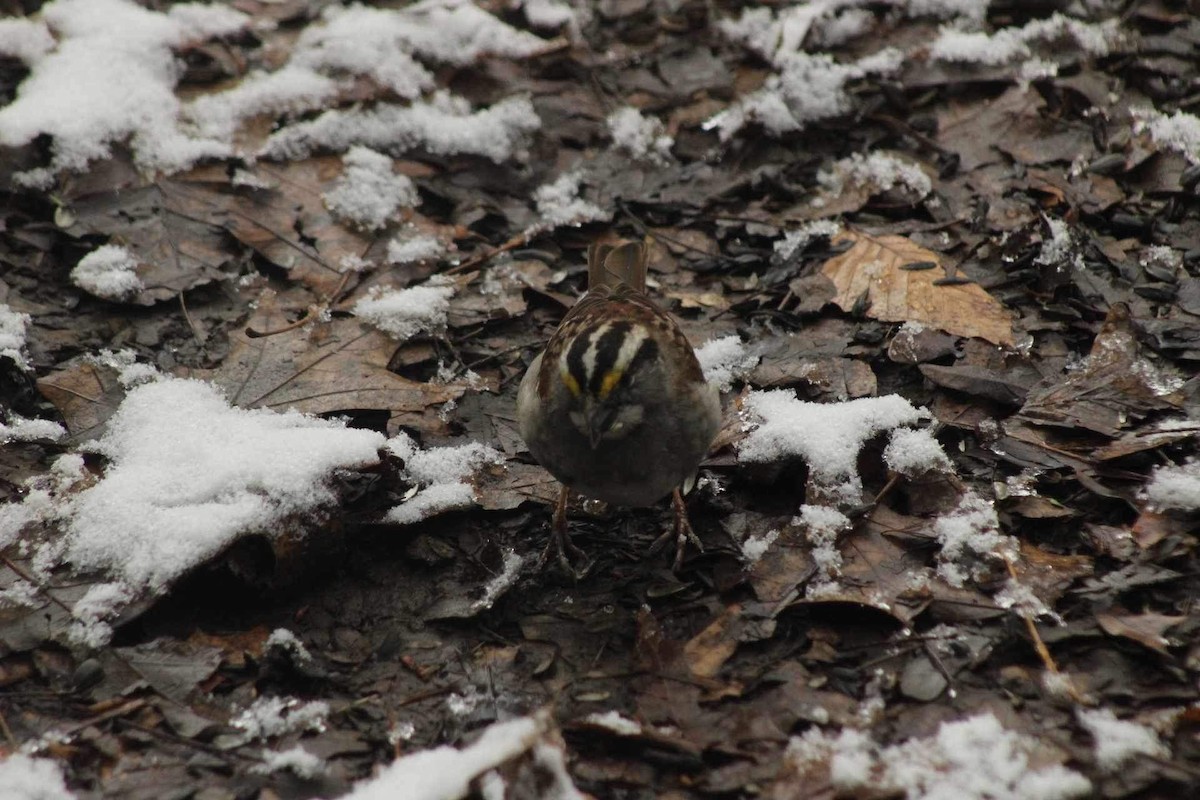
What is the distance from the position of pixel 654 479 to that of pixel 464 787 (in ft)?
4.85

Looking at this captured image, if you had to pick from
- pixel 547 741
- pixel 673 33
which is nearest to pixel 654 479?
pixel 547 741

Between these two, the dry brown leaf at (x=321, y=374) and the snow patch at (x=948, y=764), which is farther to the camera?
the dry brown leaf at (x=321, y=374)

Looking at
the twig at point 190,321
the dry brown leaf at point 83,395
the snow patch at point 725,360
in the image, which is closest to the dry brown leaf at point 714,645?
the snow patch at point 725,360

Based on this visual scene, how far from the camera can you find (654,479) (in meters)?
4.29

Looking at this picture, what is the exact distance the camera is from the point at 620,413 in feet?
13.9

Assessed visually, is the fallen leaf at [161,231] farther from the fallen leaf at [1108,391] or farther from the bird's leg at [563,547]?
the fallen leaf at [1108,391]

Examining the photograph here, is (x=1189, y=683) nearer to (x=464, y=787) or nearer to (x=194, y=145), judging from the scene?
(x=464, y=787)

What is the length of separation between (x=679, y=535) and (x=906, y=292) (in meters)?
2.13

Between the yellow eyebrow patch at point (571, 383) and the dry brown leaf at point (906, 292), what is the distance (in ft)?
7.05

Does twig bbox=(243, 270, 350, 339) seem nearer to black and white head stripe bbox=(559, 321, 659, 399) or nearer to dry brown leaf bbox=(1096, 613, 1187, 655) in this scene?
black and white head stripe bbox=(559, 321, 659, 399)

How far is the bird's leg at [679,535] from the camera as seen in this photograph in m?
4.56

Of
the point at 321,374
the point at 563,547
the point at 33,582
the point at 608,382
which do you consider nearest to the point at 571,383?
the point at 608,382

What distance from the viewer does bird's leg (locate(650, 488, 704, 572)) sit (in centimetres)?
456

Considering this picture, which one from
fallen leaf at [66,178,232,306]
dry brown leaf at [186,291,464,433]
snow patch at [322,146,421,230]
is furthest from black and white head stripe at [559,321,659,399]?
fallen leaf at [66,178,232,306]
